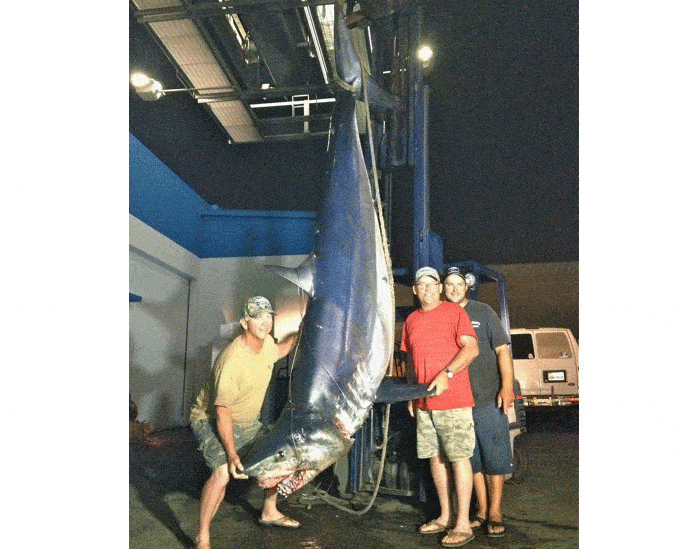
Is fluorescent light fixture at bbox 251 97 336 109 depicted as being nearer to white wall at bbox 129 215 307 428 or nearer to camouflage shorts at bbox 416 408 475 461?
camouflage shorts at bbox 416 408 475 461

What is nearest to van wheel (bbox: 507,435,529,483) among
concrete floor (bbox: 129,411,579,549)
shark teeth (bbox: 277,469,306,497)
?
concrete floor (bbox: 129,411,579,549)

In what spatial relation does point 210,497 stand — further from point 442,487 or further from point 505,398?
point 505,398

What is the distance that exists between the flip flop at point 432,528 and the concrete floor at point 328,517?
3 centimetres

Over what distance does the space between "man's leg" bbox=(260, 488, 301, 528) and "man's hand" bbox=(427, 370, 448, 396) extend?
941 mm

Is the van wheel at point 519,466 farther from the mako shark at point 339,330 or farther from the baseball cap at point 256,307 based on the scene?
the baseball cap at point 256,307

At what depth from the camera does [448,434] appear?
106 inches

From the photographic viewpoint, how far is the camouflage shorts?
2674mm

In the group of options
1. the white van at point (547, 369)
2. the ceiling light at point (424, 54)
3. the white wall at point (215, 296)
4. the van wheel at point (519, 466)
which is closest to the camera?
the ceiling light at point (424, 54)

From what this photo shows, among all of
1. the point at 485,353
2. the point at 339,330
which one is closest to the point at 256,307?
the point at 339,330

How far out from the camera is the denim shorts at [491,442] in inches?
109

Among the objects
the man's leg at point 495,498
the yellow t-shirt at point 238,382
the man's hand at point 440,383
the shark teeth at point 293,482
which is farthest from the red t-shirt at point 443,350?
the shark teeth at point 293,482
